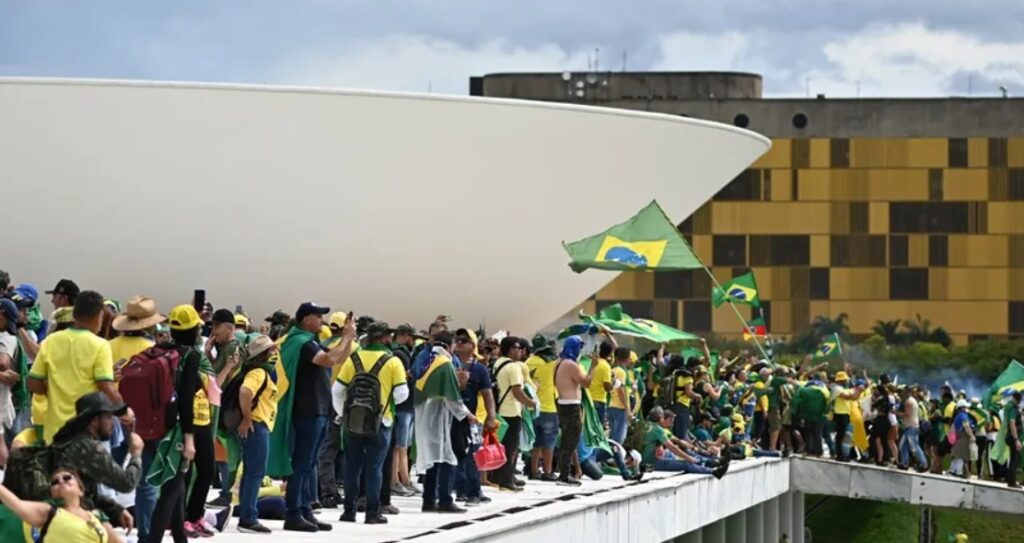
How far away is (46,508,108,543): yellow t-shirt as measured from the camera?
791 cm

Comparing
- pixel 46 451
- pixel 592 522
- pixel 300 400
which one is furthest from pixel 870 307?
pixel 46 451

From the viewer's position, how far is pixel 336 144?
33.4 m

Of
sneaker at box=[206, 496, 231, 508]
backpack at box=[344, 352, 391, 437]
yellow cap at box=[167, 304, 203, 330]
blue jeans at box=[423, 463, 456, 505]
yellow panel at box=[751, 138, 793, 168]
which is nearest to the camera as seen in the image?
yellow cap at box=[167, 304, 203, 330]

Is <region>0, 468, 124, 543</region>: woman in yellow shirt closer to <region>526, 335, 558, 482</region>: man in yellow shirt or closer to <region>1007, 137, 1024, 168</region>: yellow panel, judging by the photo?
<region>526, 335, 558, 482</region>: man in yellow shirt

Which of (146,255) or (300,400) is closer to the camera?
(300,400)

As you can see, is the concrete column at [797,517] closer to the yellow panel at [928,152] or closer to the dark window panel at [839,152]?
the dark window panel at [839,152]

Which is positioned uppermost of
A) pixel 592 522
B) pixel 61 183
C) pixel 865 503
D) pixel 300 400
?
pixel 61 183

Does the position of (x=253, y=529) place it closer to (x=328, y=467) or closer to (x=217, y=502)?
(x=217, y=502)

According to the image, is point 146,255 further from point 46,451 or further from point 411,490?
point 46,451

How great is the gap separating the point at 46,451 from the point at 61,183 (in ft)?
79.5

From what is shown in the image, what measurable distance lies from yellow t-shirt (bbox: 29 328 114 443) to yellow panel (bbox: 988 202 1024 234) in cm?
6094

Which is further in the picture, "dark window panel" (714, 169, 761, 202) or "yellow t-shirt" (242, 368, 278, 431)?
"dark window panel" (714, 169, 761, 202)

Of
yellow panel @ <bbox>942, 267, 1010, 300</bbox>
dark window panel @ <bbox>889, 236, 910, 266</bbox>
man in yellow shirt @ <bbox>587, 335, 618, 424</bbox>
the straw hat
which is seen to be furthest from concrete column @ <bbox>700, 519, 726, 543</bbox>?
yellow panel @ <bbox>942, 267, 1010, 300</bbox>

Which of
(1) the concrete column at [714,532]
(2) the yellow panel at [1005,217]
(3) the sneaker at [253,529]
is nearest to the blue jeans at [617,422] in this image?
(1) the concrete column at [714,532]
